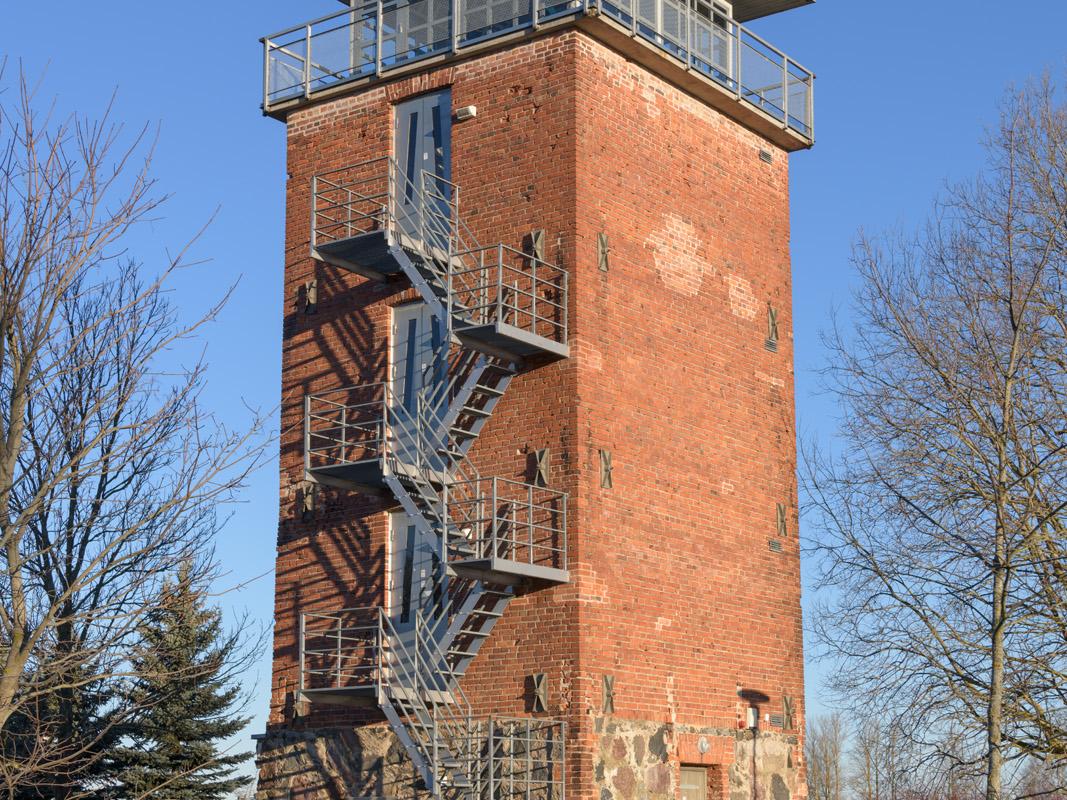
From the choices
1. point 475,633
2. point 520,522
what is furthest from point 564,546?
point 475,633

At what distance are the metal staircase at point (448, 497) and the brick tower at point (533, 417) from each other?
0.06 metres


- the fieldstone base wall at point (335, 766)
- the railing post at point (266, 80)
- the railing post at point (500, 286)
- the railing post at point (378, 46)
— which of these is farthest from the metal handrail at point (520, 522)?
the railing post at point (266, 80)

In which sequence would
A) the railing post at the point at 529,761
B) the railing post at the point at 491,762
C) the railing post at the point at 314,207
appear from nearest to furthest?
1. the railing post at the point at 491,762
2. the railing post at the point at 529,761
3. the railing post at the point at 314,207

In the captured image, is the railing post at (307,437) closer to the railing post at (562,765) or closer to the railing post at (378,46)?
the railing post at (562,765)

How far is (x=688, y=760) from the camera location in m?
22.4

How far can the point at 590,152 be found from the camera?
2275 centimetres

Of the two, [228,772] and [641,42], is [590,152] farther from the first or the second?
[228,772]

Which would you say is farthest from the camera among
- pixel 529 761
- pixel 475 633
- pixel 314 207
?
pixel 314 207

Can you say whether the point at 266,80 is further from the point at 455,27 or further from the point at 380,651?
the point at 380,651

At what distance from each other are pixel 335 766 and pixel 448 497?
4.38 metres

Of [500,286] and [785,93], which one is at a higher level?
[785,93]

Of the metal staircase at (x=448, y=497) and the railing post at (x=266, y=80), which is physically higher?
the railing post at (x=266, y=80)

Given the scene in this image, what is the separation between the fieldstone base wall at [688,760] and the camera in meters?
21.0

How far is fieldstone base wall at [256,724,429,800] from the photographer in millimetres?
21938
